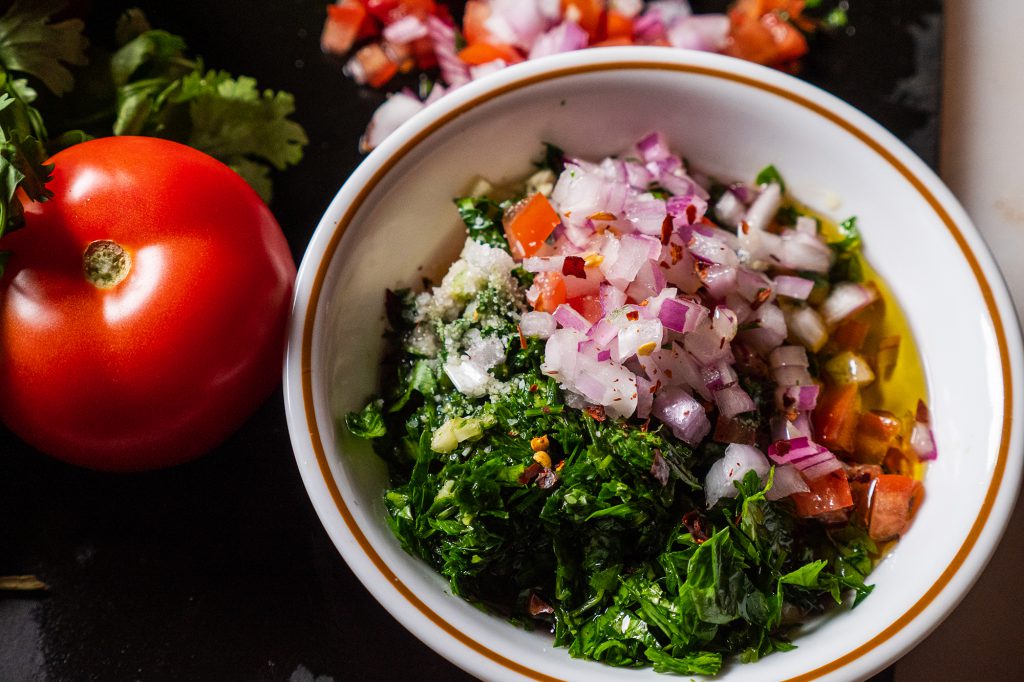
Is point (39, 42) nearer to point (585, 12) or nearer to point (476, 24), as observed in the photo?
point (476, 24)

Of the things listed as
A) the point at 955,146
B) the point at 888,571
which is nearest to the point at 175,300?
the point at 888,571

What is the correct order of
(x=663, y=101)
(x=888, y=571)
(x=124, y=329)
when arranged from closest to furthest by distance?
1. (x=124, y=329)
2. (x=888, y=571)
3. (x=663, y=101)

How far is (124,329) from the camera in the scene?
1.41 metres

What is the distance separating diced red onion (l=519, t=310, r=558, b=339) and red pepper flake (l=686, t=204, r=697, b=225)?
0.34 meters

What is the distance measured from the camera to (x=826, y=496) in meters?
1.55

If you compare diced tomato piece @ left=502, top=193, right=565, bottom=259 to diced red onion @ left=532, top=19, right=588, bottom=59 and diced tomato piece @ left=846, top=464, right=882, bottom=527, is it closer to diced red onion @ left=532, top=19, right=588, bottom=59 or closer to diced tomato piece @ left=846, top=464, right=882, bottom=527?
diced red onion @ left=532, top=19, right=588, bottom=59

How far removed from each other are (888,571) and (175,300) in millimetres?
1388

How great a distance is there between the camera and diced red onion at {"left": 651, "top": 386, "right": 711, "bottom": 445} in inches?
58.7

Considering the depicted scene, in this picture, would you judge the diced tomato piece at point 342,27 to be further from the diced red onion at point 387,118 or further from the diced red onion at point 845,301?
the diced red onion at point 845,301

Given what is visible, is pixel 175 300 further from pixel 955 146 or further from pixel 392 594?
pixel 955 146

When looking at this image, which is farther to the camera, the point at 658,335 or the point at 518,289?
the point at 518,289

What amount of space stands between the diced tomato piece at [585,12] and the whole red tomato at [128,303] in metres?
0.94

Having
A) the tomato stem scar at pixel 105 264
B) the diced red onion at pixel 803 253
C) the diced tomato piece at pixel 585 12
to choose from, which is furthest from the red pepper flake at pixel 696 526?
the diced tomato piece at pixel 585 12

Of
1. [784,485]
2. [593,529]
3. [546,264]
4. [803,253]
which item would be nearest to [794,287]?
[803,253]
